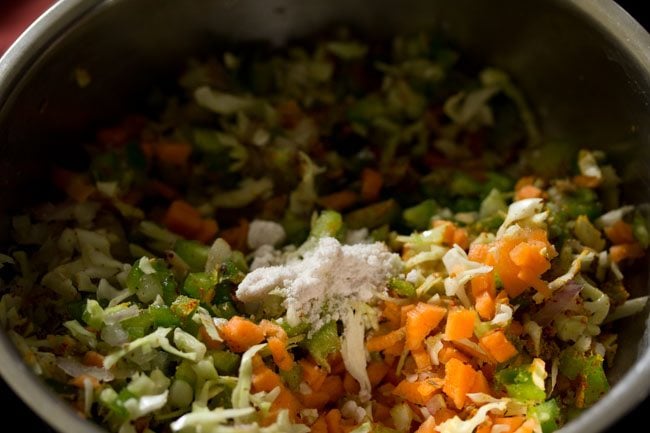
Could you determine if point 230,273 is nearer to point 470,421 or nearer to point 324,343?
point 324,343

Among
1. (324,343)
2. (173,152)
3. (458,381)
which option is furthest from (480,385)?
(173,152)

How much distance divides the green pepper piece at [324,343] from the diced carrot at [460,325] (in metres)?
0.18

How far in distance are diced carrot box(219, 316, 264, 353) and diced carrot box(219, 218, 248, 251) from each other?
286 mm

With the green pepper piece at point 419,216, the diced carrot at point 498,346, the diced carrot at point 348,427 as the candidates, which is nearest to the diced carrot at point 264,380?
the diced carrot at point 348,427

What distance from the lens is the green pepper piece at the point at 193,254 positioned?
1368 mm

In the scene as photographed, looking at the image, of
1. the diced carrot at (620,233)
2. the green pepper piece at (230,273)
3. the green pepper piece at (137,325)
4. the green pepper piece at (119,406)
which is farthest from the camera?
the diced carrot at (620,233)

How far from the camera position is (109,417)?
3.65ft

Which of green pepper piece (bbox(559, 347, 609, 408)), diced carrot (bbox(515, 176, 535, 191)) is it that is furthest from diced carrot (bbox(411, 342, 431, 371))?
diced carrot (bbox(515, 176, 535, 191))

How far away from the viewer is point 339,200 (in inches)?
61.5

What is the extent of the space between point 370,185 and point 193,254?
0.40 m

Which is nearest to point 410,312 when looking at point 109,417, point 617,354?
point 617,354

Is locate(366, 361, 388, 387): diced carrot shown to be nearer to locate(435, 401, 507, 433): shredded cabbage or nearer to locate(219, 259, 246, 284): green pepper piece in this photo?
Answer: locate(435, 401, 507, 433): shredded cabbage

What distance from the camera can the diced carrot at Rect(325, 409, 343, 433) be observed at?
1.20m

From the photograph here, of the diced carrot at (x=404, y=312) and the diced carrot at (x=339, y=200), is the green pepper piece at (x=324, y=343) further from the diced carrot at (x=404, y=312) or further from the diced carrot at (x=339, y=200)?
the diced carrot at (x=339, y=200)
